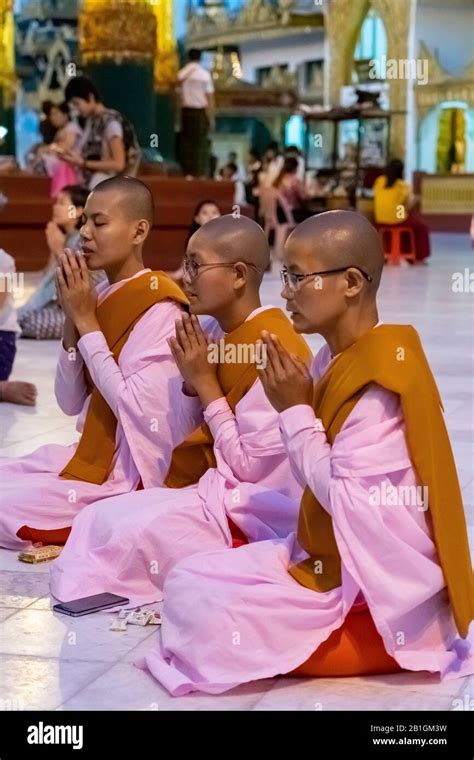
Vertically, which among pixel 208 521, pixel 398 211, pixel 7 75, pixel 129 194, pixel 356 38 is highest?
pixel 356 38

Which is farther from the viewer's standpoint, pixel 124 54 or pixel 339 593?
pixel 124 54

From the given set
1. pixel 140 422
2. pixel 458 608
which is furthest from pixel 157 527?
pixel 458 608

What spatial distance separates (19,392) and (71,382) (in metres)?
2.59

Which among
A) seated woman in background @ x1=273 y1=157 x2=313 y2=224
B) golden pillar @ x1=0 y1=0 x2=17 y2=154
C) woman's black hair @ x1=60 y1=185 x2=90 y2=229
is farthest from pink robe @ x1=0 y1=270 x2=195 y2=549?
seated woman in background @ x1=273 y1=157 x2=313 y2=224

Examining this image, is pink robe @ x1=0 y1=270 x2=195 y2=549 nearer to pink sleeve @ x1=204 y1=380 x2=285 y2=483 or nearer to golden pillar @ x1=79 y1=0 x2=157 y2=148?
pink sleeve @ x1=204 y1=380 x2=285 y2=483

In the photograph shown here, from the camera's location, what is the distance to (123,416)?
446 cm

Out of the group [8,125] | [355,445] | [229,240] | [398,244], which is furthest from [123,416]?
[398,244]

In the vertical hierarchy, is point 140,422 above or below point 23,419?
above

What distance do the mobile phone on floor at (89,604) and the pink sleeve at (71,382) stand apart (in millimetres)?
902

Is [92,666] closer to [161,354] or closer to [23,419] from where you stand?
[161,354]

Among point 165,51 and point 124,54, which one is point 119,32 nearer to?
point 124,54

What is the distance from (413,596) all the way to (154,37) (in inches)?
454

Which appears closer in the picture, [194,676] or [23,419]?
[194,676]

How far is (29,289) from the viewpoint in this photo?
41.6 ft
